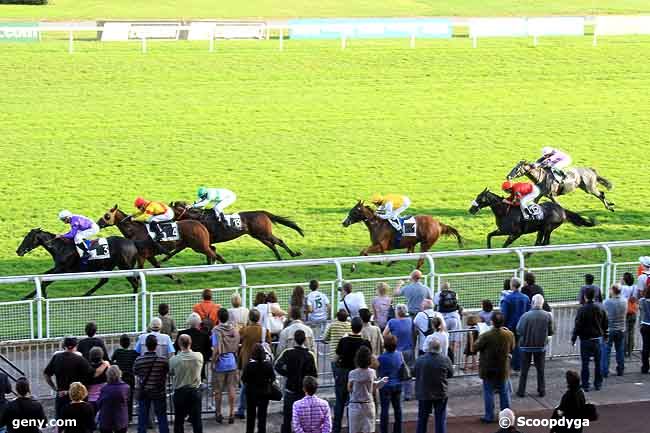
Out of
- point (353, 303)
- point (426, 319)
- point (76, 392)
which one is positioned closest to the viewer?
point (76, 392)

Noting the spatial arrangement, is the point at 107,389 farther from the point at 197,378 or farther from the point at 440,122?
the point at 440,122

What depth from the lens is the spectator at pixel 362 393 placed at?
953 cm

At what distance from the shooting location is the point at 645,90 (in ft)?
94.3

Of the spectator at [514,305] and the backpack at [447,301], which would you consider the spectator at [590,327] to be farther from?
the backpack at [447,301]

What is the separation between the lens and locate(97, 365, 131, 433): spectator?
9.36 metres

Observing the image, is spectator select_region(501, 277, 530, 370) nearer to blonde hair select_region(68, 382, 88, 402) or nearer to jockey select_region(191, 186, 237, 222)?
blonde hair select_region(68, 382, 88, 402)

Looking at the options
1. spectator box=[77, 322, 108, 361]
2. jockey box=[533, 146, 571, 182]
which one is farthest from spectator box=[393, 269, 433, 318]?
jockey box=[533, 146, 571, 182]

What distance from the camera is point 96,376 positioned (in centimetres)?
977

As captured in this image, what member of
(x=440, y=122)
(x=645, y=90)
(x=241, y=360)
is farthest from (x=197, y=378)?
(x=645, y=90)

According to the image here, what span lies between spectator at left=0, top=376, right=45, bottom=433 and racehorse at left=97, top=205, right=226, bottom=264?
6.56 m

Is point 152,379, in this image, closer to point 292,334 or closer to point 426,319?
point 292,334

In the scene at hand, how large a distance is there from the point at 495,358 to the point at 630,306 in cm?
239

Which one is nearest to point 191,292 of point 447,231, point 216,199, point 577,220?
point 216,199

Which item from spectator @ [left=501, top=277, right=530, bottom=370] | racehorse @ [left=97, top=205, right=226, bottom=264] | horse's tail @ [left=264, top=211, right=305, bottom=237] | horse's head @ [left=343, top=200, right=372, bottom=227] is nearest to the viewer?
spectator @ [left=501, top=277, right=530, bottom=370]
